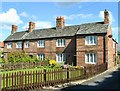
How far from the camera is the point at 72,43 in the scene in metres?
38.4

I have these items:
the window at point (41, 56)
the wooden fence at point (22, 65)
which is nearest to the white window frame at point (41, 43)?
the window at point (41, 56)

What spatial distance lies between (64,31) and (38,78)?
26051mm

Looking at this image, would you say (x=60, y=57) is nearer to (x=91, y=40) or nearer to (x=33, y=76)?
(x=91, y=40)

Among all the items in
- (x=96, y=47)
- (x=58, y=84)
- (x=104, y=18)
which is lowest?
(x=58, y=84)

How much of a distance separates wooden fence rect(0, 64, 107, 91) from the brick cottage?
13.1m

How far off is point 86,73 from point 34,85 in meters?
7.55

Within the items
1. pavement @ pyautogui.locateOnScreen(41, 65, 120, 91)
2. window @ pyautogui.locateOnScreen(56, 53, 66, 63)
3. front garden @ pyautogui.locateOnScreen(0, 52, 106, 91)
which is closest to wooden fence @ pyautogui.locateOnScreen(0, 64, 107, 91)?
front garden @ pyautogui.locateOnScreen(0, 52, 106, 91)

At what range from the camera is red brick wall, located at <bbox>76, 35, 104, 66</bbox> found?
112 feet

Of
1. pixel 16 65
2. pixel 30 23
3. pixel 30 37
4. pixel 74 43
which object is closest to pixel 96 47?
pixel 74 43

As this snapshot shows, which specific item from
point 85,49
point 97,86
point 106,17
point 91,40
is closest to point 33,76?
point 97,86

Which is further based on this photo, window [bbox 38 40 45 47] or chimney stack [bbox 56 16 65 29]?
window [bbox 38 40 45 47]

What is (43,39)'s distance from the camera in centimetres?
4250

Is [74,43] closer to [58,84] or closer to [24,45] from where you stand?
[24,45]

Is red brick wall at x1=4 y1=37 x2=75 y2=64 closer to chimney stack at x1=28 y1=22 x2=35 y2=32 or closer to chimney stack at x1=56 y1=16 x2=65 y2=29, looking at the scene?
chimney stack at x1=56 y1=16 x2=65 y2=29
